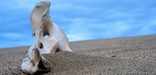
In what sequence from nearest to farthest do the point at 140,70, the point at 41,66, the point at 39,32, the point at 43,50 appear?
the point at 140,70
the point at 41,66
the point at 39,32
the point at 43,50

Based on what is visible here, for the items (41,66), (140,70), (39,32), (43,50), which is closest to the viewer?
(140,70)

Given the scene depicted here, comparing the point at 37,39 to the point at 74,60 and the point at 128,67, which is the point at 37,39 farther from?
the point at 128,67

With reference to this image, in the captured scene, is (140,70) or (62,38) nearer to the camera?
(140,70)

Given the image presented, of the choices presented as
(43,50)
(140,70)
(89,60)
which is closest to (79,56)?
(89,60)

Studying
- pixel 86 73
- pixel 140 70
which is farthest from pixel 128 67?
pixel 86 73

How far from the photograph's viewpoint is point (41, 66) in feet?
18.6

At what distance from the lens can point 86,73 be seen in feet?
17.5

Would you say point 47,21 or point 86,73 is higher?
point 47,21

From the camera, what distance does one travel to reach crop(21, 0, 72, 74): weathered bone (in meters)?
5.55

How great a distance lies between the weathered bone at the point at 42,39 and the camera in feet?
18.2

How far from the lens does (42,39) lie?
653cm

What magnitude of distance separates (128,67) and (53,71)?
1.23 metres

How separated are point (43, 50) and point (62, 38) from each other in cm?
50

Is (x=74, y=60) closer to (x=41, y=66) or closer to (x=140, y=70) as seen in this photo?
(x=41, y=66)
